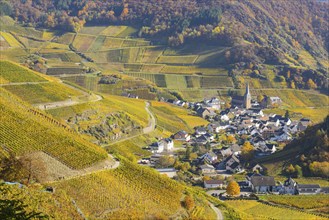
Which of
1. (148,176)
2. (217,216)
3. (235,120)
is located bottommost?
(235,120)

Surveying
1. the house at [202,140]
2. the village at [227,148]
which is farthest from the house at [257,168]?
the house at [202,140]

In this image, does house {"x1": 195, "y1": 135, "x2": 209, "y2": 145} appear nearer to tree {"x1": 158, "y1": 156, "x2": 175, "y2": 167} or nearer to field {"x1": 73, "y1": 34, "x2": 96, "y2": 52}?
tree {"x1": 158, "y1": 156, "x2": 175, "y2": 167}

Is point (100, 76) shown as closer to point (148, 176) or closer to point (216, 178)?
point (216, 178)

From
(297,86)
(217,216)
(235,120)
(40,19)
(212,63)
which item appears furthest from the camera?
(40,19)

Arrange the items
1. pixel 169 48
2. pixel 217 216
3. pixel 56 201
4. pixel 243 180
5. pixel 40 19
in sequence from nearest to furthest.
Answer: pixel 56 201 → pixel 217 216 → pixel 243 180 → pixel 169 48 → pixel 40 19

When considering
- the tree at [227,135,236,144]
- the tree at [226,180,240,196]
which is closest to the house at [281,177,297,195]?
the tree at [226,180,240,196]

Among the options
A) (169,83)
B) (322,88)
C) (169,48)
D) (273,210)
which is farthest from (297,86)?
(273,210)

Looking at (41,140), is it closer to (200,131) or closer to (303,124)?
(200,131)
